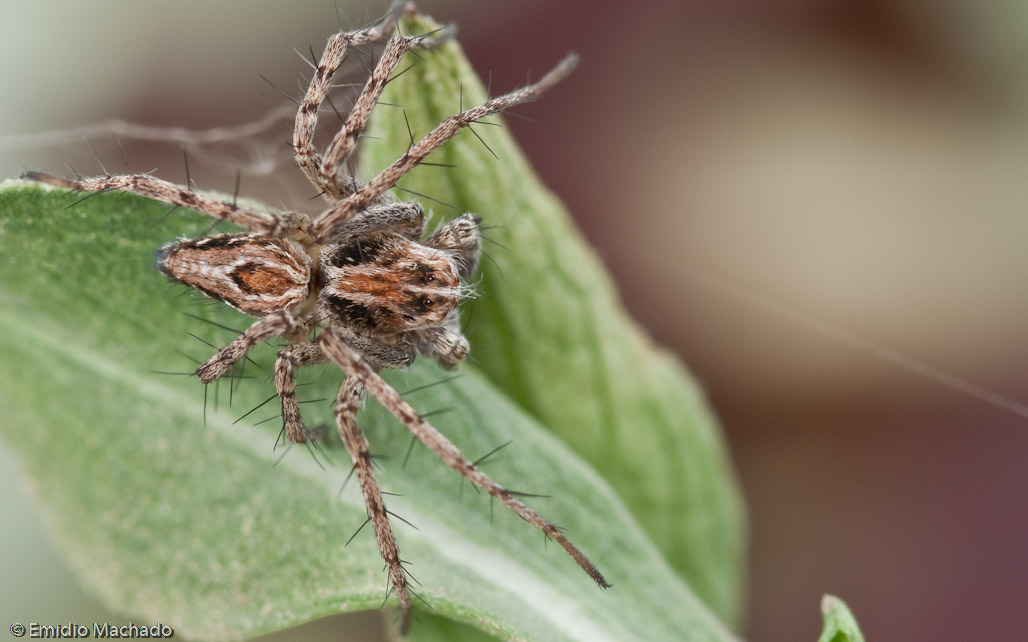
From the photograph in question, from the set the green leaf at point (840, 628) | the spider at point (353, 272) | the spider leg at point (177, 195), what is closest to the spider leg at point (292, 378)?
the spider at point (353, 272)

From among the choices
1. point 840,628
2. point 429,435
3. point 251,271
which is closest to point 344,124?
point 251,271

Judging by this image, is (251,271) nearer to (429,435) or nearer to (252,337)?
(252,337)

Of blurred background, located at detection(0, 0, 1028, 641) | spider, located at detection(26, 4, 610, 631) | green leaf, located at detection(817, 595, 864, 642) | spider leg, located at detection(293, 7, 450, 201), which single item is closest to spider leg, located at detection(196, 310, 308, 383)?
spider, located at detection(26, 4, 610, 631)

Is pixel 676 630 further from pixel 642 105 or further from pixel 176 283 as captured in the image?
pixel 642 105

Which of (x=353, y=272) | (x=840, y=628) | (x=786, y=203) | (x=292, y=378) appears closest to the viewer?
(x=840, y=628)

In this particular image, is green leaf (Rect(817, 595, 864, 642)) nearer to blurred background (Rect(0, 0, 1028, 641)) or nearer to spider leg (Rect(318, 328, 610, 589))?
spider leg (Rect(318, 328, 610, 589))

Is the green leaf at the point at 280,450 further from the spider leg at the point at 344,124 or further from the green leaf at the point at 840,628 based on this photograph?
the green leaf at the point at 840,628
